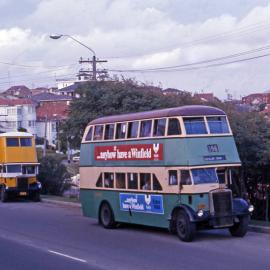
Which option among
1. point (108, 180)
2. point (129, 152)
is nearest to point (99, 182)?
point (108, 180)

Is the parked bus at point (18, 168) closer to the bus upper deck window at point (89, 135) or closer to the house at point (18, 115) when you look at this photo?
the bus upper deck window at point (89, 135)

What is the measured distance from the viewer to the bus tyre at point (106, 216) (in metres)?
23.3

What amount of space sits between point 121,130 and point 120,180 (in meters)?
1.55

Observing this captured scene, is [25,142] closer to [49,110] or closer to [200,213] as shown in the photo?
[200,213]

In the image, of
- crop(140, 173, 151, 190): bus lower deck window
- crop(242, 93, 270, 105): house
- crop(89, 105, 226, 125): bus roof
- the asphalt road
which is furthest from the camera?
crop(242, 93, 270, 105): house

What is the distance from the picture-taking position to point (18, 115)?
107 meters

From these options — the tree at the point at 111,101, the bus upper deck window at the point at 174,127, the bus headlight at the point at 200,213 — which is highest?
the tree at the point at 111,101

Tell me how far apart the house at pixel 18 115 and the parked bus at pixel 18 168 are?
62.8 m

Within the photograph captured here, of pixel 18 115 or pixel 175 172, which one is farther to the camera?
pixel 18 115

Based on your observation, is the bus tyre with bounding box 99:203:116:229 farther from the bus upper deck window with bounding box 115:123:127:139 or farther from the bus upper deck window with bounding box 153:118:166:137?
the bus upper deck window with bounding box 153:118:166:137

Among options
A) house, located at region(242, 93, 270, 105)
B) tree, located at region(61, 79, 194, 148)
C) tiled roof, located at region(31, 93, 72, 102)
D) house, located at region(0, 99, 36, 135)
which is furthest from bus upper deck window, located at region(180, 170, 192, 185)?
tiled roof, located at region(31, 93, 72, 102)

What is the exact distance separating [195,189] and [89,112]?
51.5 ft

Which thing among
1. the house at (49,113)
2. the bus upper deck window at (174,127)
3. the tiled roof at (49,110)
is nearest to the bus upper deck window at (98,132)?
the bus upper deck window at (174,127)

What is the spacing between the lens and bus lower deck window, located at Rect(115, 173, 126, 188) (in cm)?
2259
